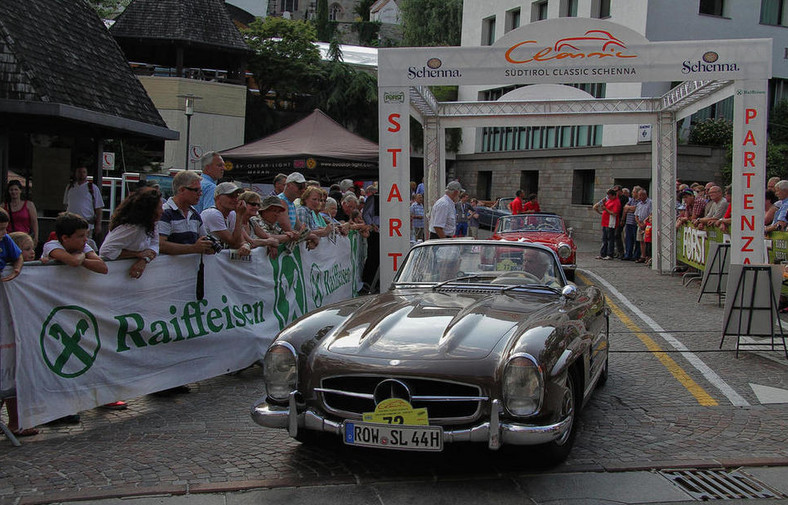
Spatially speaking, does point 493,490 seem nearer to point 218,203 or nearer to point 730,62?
point 218,203

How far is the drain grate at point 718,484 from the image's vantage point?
4.32 m

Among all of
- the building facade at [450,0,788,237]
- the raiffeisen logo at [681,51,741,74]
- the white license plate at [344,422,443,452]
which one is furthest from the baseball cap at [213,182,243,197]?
the building facade at [450,0,788,237]

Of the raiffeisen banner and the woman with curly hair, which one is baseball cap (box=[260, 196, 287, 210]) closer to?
the woman with curly hair

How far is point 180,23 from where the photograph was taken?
33250 millimetres

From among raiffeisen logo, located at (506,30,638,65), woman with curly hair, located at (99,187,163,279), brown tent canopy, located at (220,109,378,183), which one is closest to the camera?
woman with curly hair, located at (99,187,163,279)

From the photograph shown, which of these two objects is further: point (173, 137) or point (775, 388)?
point (173, 137)

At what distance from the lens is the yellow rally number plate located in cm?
424

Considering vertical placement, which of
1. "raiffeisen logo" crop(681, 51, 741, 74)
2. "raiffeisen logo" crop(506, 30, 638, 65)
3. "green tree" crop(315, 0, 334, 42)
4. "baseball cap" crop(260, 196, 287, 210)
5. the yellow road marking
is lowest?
the yellow road marking

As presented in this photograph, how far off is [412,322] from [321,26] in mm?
72129

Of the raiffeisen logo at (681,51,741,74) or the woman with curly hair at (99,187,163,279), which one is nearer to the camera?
the woman with curly hair at (99,187,163,279)

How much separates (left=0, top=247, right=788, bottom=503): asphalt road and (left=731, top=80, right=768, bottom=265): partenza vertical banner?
396 cm

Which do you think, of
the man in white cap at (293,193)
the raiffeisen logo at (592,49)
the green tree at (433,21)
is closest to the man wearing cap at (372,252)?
the man in white cap at (293,193)

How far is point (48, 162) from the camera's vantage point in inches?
568

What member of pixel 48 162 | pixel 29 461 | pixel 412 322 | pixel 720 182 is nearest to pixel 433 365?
pixel 412 322
